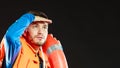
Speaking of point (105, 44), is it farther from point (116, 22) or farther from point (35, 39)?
point (35, 39)

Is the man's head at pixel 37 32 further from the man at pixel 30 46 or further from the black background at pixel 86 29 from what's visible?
the black background at pixel 86 29

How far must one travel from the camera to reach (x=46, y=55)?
1870mm

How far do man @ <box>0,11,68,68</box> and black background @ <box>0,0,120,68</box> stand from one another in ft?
2.85

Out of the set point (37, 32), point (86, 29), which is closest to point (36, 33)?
point (37, 32)

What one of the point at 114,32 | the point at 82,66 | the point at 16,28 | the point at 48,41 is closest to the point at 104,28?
the point at 114,32

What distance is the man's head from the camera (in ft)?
5.88

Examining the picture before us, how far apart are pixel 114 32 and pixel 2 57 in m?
1.28

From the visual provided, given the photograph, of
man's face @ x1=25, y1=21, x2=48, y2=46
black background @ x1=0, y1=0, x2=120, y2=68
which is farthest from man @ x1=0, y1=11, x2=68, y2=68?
black background @ x1=0, y1=0, x2=120, y2=68

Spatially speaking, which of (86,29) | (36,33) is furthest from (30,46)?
(86,29)

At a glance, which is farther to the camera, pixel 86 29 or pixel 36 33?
pixel 86 29

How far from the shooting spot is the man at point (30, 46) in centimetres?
172

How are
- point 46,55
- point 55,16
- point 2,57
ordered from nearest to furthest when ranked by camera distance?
point 2,57
point 46,55
point 55,16

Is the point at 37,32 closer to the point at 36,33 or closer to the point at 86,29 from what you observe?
the point at 36,33

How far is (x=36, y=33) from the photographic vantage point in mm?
1800
